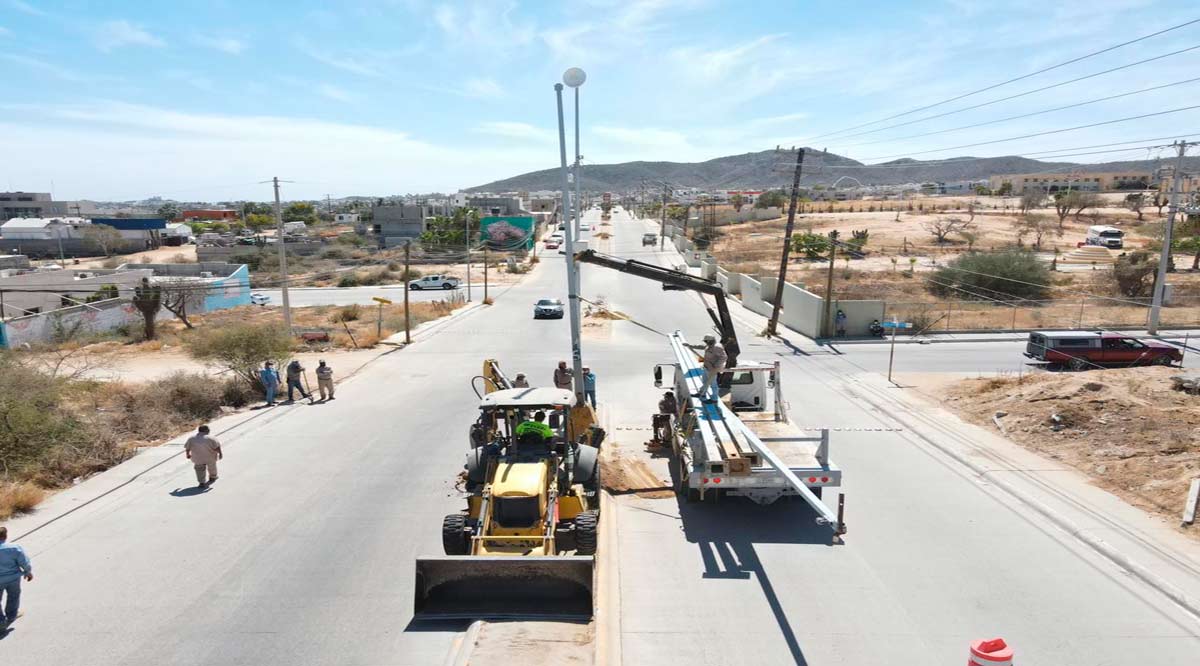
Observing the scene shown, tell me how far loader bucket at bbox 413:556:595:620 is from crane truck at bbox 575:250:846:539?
8.91 ft

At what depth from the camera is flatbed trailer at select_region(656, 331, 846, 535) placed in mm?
10320

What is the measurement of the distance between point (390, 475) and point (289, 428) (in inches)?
183

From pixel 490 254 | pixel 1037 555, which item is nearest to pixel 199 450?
pixel 1037 555

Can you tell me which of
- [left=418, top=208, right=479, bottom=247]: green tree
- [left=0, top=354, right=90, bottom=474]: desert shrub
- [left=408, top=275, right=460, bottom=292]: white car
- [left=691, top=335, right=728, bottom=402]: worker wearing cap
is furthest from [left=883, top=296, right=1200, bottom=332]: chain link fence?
[left=418, top=208, right=479, bottom=247]: green tree

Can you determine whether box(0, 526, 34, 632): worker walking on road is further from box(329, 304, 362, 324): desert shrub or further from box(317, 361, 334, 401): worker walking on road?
box(329, 304, 362, 324): desert shrub

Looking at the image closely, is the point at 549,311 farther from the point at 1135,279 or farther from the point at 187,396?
the point at 1135,279

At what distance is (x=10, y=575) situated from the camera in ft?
25.3

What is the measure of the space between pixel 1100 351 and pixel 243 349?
26.4 metres

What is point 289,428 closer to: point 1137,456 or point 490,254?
point 1137,456

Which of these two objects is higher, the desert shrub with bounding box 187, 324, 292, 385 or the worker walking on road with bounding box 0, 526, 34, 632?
the desert shrub with bounding box 187, 324, 292, 385

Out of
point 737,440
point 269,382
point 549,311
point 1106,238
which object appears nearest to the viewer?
point 737,440

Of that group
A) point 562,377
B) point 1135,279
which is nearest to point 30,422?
point 562,377

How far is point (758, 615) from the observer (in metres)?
8.22

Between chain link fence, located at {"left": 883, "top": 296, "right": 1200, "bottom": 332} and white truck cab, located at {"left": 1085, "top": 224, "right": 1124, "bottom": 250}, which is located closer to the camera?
chain link fence, located at {"left": 883, "top": 296, "right": 1200, "bottom": 332}
